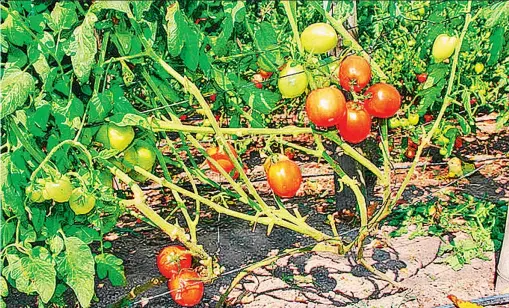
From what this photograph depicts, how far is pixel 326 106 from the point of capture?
129cm

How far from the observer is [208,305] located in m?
1.90

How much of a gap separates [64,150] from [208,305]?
0.82 metres

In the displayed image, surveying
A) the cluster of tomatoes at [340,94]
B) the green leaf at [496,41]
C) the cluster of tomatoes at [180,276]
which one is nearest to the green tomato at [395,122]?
the green leaf at [496,41]

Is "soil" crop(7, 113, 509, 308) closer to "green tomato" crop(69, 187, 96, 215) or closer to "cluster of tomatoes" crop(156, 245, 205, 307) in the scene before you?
"cluster of tomatoes" crop(156, 245, 205, 307)

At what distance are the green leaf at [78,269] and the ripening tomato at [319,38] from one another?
2.38 feet

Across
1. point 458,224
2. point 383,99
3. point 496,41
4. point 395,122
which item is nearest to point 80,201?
point 383,99

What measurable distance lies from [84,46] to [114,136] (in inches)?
9.2

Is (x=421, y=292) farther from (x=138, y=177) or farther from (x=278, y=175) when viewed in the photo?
(x=138, y=177)

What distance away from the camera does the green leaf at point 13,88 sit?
1.16 meters

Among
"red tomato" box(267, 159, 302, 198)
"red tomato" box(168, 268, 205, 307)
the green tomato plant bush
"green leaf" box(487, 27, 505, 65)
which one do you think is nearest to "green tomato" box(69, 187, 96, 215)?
the green tomato plant bush

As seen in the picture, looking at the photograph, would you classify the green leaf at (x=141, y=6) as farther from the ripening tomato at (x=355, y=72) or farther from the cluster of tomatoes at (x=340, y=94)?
the ripening tomato at (x=355, y=72)

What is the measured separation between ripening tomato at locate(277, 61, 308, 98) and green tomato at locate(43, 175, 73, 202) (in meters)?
0.54

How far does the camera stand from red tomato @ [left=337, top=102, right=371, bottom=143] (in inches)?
53.7

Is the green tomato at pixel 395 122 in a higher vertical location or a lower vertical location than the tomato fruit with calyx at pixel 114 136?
lower
